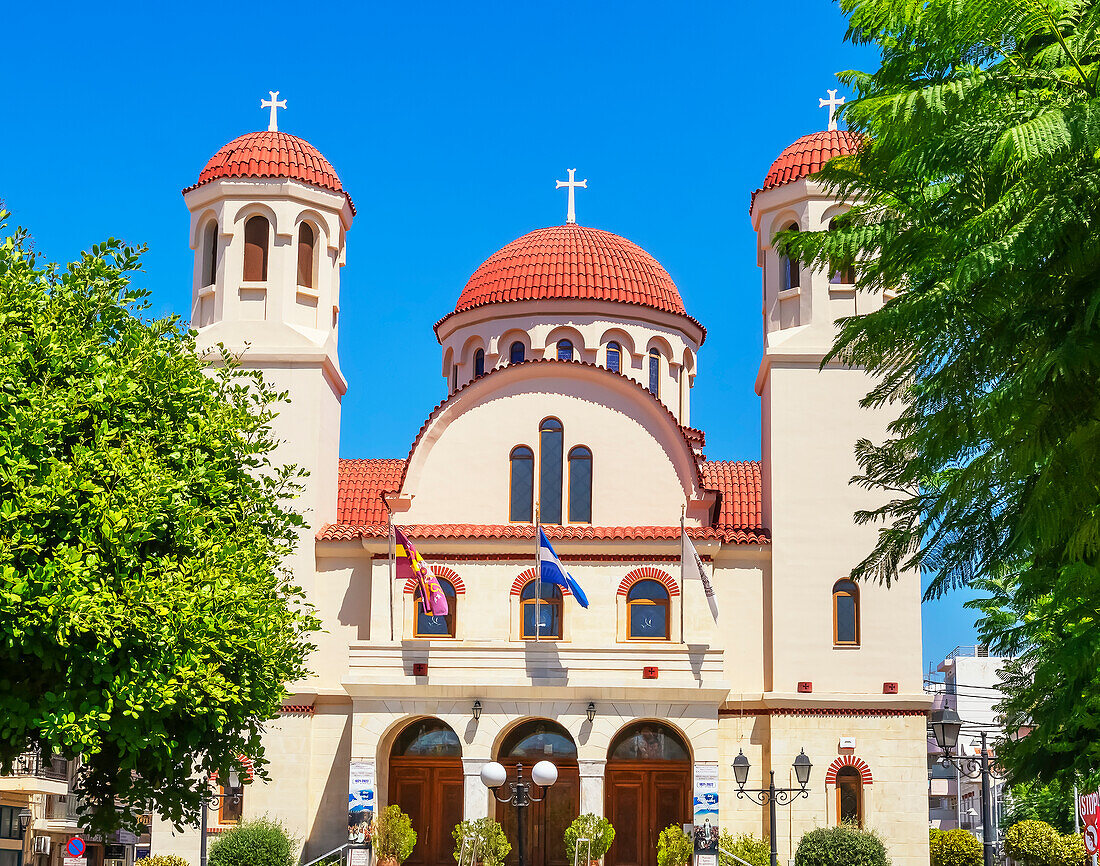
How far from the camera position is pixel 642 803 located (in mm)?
31750

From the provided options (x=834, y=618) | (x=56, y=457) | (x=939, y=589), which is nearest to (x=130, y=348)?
(x=56, y=457)

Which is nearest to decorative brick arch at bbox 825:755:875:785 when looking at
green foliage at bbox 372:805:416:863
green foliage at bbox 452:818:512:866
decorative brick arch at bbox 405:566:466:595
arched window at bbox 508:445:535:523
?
green foliage at bbox 452:818:512:866

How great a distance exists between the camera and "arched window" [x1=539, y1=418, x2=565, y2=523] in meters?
33.7

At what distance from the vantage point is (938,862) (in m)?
33.8

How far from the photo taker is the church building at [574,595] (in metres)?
31.1

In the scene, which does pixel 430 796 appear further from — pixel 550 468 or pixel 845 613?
pixel 845 613

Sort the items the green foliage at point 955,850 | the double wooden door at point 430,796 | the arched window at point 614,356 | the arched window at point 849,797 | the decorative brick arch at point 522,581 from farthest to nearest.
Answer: the arched window at point 614,356, the green foliage at point 955,850, the decorative brick arch at point 522,581, the double wooden door at point 430,796, the arched window at point 849,797

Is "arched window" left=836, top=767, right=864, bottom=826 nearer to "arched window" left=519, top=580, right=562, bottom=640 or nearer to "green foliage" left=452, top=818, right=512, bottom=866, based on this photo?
"arched window" left=519, top=580, right=562, bottom=640

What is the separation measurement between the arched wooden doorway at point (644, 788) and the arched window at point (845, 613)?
4.43 m

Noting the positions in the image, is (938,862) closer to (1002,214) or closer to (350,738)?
(350,738)

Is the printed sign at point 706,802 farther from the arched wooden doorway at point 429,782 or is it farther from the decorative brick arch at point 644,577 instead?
the arched wooden doorway at point 429,782

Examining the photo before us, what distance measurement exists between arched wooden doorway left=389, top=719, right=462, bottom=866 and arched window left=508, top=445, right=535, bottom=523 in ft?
17.3

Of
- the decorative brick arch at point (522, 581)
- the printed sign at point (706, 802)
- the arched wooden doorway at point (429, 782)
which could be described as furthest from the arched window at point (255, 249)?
the printed sign at point (706, 802)

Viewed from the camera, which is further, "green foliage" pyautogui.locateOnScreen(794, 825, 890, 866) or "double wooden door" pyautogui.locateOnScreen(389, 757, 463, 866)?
"double wooden door" pyautogui.locateOnScreen(389, 757, 463, 866)
